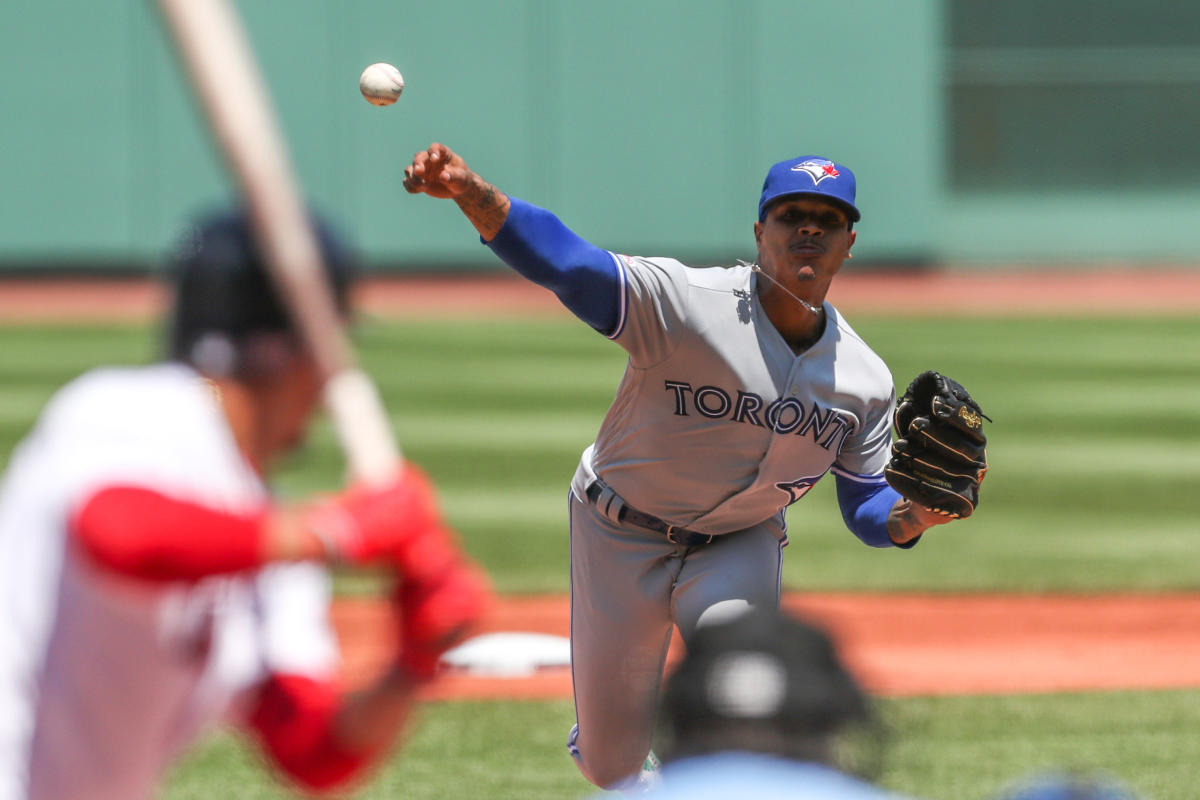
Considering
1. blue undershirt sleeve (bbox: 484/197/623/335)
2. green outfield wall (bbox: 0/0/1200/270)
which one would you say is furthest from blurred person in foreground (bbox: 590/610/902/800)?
green outfield wall (bbox: 0/0/1200/270)

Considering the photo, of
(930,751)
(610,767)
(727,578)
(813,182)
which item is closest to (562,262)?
(813,182)

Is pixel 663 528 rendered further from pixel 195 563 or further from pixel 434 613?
pixel 195 563

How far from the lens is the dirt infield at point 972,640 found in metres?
6.83

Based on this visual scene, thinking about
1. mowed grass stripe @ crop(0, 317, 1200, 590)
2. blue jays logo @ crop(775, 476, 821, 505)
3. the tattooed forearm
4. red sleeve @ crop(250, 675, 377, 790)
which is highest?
the tattooed forearm

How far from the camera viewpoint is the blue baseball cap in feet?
14.1

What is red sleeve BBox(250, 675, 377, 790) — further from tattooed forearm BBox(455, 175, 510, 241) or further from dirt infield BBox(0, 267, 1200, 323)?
dirt infield BBox(0, 267, 1200, 323)

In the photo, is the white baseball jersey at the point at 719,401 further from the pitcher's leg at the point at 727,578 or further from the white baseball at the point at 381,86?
the white baseball at the point at 381,86

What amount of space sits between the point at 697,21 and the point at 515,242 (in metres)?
22.4

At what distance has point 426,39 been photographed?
25250 mm

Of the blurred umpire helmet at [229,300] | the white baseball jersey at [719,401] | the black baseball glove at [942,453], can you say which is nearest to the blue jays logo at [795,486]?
the white baseball jersey at [719,401]

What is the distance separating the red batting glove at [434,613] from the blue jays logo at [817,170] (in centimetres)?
252

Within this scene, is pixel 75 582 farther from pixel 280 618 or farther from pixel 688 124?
pixel 688 124

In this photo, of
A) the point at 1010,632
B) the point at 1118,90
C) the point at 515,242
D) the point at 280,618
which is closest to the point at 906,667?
the point at 1010,632

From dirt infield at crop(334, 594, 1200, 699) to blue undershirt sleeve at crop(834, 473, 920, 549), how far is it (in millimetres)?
1709
